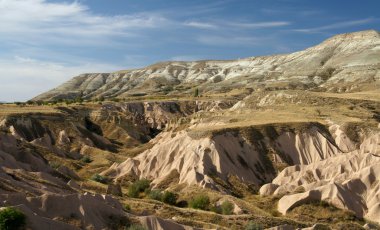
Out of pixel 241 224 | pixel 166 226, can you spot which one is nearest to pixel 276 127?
pixel 241 224

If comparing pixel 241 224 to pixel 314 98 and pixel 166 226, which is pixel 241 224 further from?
pixel 314 98

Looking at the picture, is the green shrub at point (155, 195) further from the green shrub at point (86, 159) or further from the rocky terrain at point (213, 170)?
the green shrub at point (86, 159)

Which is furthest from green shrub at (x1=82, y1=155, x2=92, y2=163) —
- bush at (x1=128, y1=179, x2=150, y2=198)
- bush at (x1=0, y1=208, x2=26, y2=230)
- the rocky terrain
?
bush at (x1=0, y1=208, x2=26, y2=230)

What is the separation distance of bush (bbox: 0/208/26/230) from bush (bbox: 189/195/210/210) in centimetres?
3055

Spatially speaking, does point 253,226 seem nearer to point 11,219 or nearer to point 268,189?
point 11,219

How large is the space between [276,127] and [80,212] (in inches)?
2311

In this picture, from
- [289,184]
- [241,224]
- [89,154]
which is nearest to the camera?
[241,224]

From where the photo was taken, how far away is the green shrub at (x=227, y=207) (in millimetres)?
51856

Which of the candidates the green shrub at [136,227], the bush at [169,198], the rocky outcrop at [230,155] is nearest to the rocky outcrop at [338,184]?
the rocky outcrop at [230,155]

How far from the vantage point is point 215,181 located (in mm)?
67750

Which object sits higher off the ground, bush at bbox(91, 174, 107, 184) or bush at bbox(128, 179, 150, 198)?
bush at bbox(91, 174, 107, 184)

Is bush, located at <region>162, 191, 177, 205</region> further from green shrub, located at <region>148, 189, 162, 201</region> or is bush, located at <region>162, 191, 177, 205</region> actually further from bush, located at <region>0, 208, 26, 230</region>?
bush, located at <region>0, 208, 26, 230</region>

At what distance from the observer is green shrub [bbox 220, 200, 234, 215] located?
51.9 metres

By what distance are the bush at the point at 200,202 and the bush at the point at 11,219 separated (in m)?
30.5
